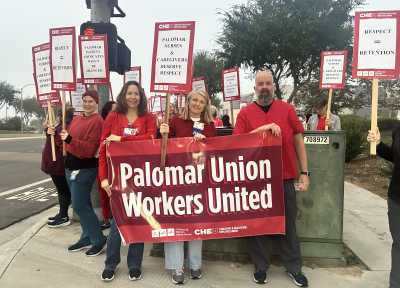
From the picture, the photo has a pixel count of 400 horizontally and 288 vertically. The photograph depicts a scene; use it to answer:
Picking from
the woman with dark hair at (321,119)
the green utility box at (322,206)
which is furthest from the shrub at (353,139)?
the green utility box at (322,206)

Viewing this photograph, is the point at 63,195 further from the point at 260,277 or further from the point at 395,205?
the point at 395,205

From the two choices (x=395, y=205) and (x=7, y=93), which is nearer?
(x=395, y=205)

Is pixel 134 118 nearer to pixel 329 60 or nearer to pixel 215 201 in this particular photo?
pixel 215 201

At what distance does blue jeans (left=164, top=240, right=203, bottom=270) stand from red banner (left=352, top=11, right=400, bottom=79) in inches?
93.9

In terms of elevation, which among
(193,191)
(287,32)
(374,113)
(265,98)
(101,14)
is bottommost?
(193,191)

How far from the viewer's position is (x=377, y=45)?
9.78 ft

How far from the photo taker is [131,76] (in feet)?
22.6

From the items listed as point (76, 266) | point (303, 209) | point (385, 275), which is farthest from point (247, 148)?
point (76, 266)

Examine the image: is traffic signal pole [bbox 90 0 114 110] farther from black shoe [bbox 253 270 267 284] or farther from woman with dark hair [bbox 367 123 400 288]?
woman with dark hair [bbox 367 123 400 288]

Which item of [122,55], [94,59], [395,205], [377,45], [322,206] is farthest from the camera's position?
[122,55]

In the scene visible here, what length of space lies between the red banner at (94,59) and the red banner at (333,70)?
12.3 feet

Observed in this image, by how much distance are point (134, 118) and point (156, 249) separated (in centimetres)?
159

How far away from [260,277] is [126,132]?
2.00m

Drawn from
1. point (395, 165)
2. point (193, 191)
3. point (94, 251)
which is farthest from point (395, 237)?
point (94, 251)
